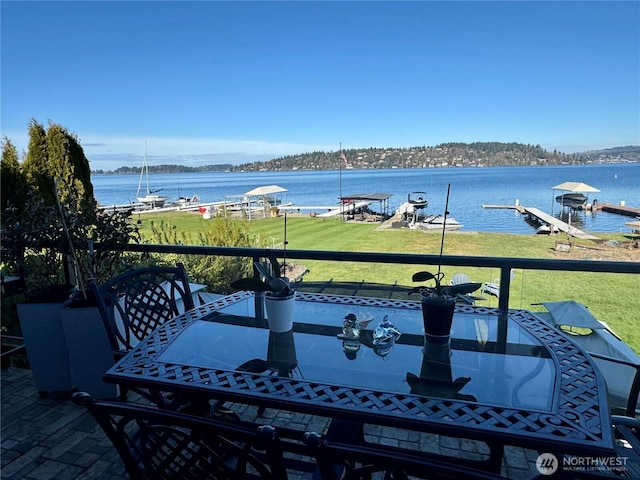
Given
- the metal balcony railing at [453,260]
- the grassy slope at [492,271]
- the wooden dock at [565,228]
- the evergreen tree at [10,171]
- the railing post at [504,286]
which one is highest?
the evergreen tree at [10,171]

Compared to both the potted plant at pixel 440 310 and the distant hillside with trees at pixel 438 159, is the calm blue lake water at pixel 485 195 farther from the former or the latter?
the potted plant at pixel 440 310

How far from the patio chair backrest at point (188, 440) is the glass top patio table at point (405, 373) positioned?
29 centimetres

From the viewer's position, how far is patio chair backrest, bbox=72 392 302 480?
790mm

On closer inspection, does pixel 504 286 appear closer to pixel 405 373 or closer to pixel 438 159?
pixel 405 373

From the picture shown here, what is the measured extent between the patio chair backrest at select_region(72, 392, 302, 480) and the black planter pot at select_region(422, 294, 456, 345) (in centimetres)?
100

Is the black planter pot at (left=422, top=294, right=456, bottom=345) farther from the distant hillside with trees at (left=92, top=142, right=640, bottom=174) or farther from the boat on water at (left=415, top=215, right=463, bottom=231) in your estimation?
the boat on water at (left=415, top=215, right=463, bottom=231)

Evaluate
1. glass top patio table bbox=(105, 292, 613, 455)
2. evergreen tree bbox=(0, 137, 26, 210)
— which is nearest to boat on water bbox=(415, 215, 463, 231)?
evergreen tree bbox=(0, 137, 26, 210)

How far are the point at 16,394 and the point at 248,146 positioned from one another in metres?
37.3

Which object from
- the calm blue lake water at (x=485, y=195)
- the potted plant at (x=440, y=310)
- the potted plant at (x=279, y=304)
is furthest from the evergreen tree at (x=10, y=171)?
the potted plant at (x=440, y=310)

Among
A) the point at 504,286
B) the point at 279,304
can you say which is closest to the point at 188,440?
the point at 279,304

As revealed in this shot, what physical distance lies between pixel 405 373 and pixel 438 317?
0.36 meters

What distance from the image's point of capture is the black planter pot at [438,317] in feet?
5.49

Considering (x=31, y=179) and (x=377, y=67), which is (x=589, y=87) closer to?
(x=377, y=67)

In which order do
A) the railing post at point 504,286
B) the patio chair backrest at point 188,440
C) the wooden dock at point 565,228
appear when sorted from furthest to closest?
1. the wooden dock at point 565,228
2. the railing post at point 504,286
3. the patio chair backrest at point 188,440
